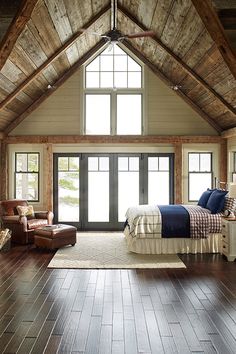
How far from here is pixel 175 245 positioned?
6.93 m

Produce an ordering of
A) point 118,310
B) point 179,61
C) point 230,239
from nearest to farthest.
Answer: point 118,310 → point 230,239 → point 179,61

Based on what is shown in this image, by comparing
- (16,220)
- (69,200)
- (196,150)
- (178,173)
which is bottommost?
(16,220)

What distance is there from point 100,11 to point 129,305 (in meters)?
6.05

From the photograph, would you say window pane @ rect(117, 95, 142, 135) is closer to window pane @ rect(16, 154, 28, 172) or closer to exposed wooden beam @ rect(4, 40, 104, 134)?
exposed wooden beam @ rect(4, 40, 104, 134)

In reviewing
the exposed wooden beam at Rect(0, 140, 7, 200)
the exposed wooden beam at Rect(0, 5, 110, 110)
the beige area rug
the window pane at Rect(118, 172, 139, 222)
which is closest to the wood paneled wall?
the exposed wooden beam at Rect(0, 140, 7, 200)

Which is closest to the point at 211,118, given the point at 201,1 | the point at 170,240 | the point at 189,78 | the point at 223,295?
the point at 189,78

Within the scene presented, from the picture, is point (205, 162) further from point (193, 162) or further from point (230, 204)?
point (230, 204)

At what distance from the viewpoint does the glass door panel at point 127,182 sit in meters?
9.80

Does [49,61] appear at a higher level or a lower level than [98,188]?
higher

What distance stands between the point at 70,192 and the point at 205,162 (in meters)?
3.83

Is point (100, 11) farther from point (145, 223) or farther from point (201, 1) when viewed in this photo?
point (145, 223)

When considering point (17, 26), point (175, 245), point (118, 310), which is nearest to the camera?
point (118, 310)

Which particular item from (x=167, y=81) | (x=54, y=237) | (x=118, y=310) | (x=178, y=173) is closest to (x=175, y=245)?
(x=54, y=237)

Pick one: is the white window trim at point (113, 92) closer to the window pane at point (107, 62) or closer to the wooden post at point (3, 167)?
the window pane at point (107, 62)
